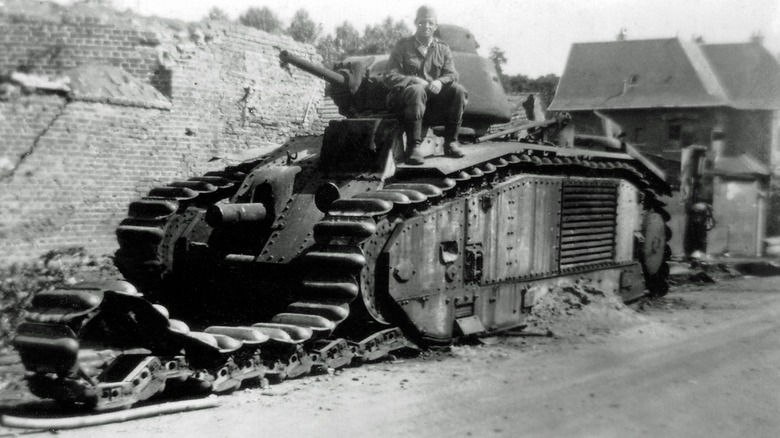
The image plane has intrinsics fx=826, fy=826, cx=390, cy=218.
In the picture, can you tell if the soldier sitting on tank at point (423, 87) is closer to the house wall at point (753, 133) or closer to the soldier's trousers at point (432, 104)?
the soldier's trousers at point (432, 104)

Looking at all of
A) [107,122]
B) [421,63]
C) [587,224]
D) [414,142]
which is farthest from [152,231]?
[587,224]

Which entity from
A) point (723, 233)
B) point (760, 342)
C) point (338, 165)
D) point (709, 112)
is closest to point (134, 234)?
point (338, 165)

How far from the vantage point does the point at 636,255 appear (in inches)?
457

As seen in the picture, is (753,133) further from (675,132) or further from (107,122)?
(107,122)

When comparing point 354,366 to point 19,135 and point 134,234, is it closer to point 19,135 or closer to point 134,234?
point 134,234

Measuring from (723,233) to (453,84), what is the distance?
18.3 metres

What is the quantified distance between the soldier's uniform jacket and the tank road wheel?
4.43 m

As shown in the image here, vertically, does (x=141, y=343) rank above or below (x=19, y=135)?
below

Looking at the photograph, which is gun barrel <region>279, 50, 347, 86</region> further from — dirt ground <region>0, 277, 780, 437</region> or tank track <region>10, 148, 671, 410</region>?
dirt ground <region>0, 277, 780, 437</region>

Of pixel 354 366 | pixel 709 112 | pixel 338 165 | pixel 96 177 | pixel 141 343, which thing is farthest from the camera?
pixel 709 112

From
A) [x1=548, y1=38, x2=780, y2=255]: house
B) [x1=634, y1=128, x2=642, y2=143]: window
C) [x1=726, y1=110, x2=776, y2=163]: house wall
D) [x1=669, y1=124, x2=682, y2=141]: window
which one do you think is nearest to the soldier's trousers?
[x1=548, y1=38, x2=780, y2=255]: house

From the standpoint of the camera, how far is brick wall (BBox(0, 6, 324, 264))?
413 inches

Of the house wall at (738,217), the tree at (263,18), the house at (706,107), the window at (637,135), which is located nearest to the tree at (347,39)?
the tree at (263,18)

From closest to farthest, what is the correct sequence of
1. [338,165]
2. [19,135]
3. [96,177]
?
1. [338,165]
2. [19,135]
3. [96,177]
